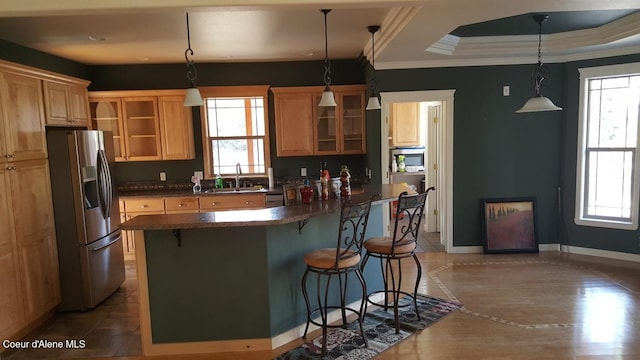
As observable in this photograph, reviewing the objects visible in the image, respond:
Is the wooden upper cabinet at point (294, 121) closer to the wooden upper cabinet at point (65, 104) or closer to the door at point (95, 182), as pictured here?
the door at point (95, 182)

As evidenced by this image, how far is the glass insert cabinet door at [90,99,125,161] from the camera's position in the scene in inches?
214

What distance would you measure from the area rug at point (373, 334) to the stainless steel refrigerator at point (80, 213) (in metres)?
2.23

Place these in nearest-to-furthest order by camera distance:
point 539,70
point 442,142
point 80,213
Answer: point 80,213
point 539,70
point 442,142

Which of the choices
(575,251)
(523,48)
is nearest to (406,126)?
(523,48)

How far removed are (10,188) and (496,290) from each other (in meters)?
4.52

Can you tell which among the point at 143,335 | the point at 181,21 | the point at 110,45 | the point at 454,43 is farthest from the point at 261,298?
the point at 454,43

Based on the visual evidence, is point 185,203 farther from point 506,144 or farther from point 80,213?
point 506,144

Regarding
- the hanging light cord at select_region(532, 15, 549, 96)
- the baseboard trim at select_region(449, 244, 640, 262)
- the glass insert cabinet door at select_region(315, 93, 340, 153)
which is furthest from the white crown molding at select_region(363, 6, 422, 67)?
the baseboard trim at select_region(449, 244, 640, 262)

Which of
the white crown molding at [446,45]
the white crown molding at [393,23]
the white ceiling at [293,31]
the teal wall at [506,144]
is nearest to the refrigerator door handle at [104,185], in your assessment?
the white ceiling at [293,31]

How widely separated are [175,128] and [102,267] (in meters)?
2.14

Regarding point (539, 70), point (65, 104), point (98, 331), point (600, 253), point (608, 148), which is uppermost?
point (539, 70)

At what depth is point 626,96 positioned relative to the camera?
478 centimetres

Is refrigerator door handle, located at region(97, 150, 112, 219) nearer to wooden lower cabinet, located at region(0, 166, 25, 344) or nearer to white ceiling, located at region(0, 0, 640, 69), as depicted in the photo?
wooden lower cabinet, located at region(0, 166, 25, 344)

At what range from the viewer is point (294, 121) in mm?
5641
